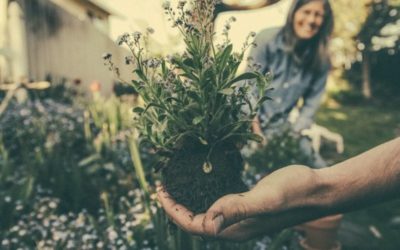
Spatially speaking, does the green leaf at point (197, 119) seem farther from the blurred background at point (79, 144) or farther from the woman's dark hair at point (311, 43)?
the woman's dark hair at point (311, 43)

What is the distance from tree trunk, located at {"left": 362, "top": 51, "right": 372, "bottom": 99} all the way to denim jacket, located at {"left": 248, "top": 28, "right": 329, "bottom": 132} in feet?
44.7

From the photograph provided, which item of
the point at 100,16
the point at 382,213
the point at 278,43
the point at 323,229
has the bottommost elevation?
the point at 382,213

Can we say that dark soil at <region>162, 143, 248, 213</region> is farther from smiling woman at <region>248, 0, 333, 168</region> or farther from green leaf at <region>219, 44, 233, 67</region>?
smiling woman at <region>248, 0, 333, 168</region>

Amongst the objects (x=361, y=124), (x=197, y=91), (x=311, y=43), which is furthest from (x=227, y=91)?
(x=361, y=124)

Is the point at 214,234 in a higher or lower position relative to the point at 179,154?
lower

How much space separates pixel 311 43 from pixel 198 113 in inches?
92.1

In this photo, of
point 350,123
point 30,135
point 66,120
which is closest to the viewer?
point 30,135

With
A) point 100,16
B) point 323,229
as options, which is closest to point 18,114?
point 323,229

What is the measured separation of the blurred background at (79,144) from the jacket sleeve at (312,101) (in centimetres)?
88

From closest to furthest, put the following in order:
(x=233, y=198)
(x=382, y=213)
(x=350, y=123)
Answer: (x=233, y=198)
(x=382, y=213)
(x=350, y=123)

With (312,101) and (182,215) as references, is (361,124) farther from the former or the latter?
(182,215)

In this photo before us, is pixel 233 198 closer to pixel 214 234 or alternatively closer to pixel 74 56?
pixel 214 234

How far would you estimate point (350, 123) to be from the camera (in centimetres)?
1152

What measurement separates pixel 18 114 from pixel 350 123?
27.9 feet
